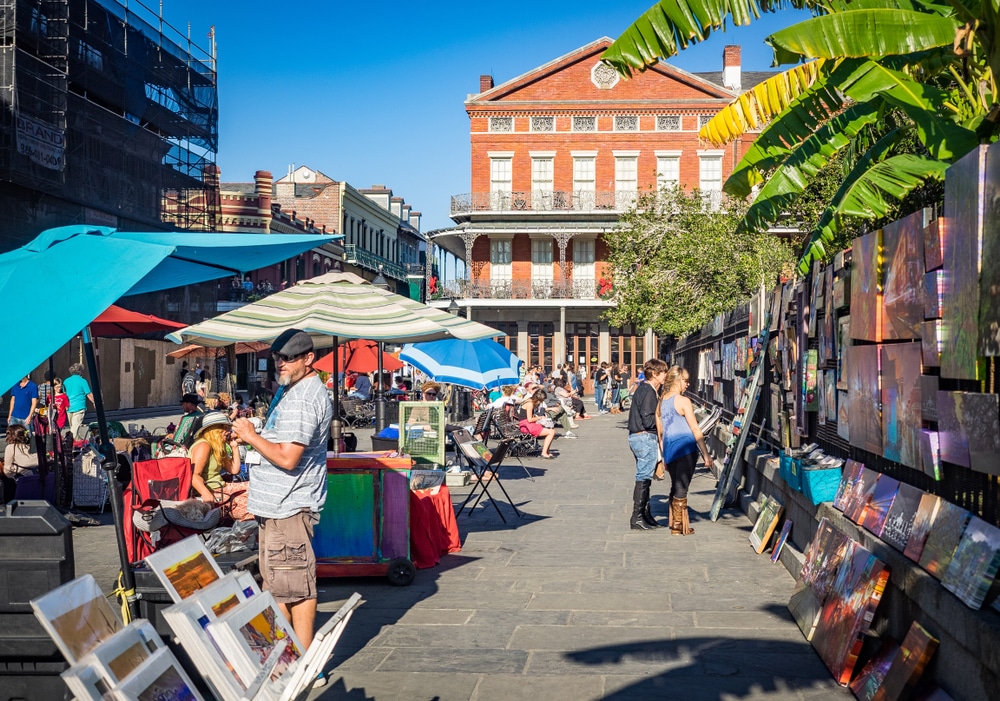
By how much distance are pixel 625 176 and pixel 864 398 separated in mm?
43665

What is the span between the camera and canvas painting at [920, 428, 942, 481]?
5.39 metres

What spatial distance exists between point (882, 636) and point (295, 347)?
3485 mm

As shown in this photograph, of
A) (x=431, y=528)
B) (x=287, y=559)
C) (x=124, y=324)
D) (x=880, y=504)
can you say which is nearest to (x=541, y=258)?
(x=124, y=324)

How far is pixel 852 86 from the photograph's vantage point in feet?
23.1

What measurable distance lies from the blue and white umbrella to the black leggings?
7.38 metres

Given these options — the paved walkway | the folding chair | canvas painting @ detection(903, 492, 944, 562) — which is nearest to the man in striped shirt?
the paved walkway

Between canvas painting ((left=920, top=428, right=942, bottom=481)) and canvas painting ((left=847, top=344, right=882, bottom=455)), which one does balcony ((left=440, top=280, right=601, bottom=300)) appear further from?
canvas painting ((left=920, top=428, right=942, bottom=481))

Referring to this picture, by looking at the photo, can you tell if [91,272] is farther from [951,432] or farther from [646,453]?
[646,453]

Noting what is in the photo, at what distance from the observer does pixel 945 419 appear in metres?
5.31

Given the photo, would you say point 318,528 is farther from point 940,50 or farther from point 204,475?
point 940,50

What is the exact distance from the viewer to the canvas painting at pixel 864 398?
671 cm

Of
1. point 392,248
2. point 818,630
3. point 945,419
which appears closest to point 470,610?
point 818,630

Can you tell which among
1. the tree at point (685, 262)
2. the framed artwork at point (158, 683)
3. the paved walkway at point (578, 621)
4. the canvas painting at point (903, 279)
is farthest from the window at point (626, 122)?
the framed artwork at point (158, 683)

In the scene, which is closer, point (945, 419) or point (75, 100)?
point (945, 419)
